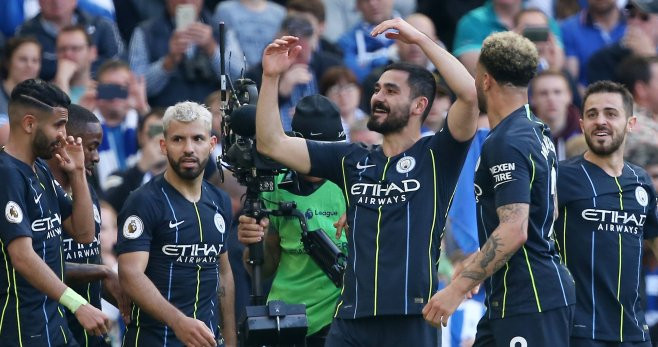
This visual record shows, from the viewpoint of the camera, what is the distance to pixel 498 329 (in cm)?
758

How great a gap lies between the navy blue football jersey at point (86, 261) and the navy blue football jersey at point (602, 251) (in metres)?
2.98

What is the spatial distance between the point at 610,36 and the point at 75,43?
5.53 meters

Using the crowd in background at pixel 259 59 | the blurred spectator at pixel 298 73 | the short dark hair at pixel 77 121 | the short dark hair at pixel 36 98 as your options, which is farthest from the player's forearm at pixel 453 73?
the blurred spectator at pixel 298 73

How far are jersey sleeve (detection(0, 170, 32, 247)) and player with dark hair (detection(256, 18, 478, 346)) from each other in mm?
1400

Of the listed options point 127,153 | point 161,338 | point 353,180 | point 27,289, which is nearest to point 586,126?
point 353,180

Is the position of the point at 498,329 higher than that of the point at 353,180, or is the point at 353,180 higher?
the point at 353,180

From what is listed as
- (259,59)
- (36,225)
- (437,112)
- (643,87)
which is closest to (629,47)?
(643,87)

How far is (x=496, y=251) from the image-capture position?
7.23 meters

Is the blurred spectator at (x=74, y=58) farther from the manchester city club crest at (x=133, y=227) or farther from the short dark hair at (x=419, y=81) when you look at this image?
the short dark hair at (x=419, y=81)

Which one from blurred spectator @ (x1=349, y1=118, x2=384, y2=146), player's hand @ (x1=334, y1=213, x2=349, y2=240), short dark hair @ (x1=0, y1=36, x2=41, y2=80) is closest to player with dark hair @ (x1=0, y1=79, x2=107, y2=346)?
player's hand @ (x1=334, y1=213, x2=349, y2=240)

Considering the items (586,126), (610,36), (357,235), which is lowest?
(357,235)

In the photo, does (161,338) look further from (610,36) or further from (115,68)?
(610,36)

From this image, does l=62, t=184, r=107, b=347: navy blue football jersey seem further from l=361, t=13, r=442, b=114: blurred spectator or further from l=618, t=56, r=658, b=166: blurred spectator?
l=618, t=56, r=658, b=166: blurred spectator

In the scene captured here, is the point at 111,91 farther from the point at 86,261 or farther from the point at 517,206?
the point at 517,206
